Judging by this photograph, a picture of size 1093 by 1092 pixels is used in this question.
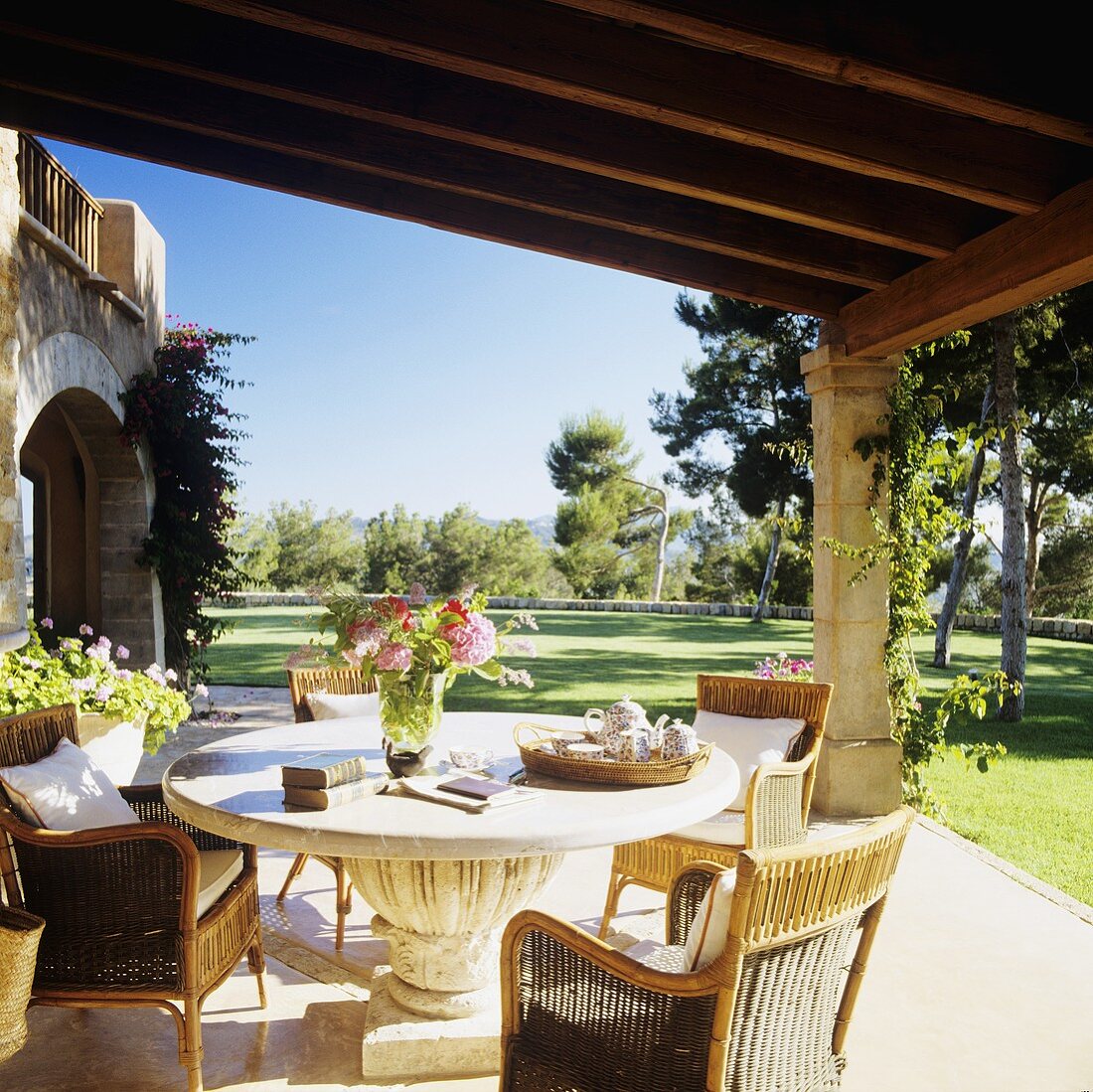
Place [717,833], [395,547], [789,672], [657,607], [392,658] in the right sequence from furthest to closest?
1. [395,547]
2. [657,607]
3. [789,672]
4. [717,833]
5. [392,658]

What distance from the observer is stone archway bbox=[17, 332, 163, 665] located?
6.07 m

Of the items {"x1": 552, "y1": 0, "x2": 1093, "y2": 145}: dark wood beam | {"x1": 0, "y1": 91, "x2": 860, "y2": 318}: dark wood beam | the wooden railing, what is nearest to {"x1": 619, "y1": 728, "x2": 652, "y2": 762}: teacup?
{"x1": 552, "y1": 0, "x2": 1093, "y2": 145}: dark wood beam

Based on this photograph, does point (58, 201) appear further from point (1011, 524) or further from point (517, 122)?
point (1011, 524)

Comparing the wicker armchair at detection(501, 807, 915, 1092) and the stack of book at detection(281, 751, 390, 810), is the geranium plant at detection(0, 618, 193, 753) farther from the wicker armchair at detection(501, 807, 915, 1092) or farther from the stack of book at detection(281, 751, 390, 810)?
the wicker armchair at detection(501, 807, 915, 1092)

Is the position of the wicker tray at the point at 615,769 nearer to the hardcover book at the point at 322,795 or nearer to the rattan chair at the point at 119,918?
the hardcover book at the point at 322,795

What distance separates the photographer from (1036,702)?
8.88m

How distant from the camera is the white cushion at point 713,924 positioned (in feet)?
Answer: 4.80

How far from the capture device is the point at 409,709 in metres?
2.31

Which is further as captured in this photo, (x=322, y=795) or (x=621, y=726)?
(x=621, y=726)

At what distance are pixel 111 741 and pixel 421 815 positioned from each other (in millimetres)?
2743

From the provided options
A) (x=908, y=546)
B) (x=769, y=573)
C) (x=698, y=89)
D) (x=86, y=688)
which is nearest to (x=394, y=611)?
(x=698, y=89)

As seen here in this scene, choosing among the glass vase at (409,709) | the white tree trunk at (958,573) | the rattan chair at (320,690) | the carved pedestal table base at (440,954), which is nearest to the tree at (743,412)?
the white tree trunk at (958,573)

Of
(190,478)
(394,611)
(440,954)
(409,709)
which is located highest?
(190,478)

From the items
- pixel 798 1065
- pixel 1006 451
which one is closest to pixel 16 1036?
pixel 798 1065
